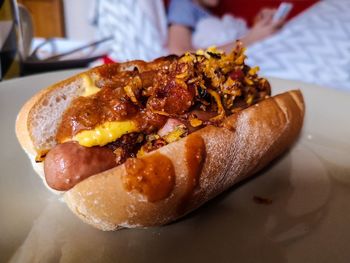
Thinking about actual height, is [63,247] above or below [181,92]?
below

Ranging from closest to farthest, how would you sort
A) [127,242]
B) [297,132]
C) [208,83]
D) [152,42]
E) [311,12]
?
1. [127,242]
2. [208,83]
3. [297,132]
4. [311,12]
5. [152,42]

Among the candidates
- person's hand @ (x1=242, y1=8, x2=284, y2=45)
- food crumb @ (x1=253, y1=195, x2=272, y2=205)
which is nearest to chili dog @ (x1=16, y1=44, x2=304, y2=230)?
food crumb @ (x1=253, y1=195, x2=272, y2=205)

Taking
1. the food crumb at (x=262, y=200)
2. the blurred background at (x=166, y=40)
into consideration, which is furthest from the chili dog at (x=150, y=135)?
the blurred background at (x=166, y=40)

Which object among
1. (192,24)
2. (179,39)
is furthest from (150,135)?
(192,24)

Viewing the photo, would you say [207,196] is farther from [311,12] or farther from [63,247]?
[311,12]

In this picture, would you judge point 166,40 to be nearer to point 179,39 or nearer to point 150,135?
point 179,39

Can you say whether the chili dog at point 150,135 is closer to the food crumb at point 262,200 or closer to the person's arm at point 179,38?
the food crumb at point 262,200

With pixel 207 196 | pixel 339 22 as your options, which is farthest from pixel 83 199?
pixel 339 22
